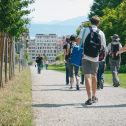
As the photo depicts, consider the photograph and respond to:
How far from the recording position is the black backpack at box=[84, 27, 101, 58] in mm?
6297

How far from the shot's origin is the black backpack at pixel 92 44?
6297mm

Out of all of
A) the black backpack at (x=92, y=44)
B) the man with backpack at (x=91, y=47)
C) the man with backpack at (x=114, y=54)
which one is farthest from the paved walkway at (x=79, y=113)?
the man with backpack at (x=114, y=54)

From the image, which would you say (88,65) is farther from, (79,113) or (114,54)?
(114,54)

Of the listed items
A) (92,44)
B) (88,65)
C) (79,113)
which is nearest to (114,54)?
(88,65)

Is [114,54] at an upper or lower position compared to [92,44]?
lower

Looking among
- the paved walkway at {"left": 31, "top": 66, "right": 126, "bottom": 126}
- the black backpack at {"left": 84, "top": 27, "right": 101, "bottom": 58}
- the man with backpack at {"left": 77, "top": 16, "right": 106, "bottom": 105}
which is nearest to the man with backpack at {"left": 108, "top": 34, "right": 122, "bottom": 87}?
the paved walkway at {"left": 31, "top": 66, "right": 126, "bottom": 126}

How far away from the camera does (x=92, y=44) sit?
629cm

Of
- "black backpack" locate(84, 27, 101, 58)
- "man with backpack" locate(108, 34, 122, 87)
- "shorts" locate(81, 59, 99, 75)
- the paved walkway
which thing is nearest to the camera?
the paved walkway

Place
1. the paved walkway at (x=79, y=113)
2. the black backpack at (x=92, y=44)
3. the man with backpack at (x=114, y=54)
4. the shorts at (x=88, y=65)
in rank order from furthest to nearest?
the man with backpack at (x=114, y=54)
the shorts at (x=88, y=65)
the black backpack at (x=92, y=44)
the paved walkway at (x=79, y=113)

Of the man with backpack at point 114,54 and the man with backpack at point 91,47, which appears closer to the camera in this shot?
the man with backpack at point 91,47

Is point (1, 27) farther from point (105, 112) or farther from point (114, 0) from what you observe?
point (114, 0)

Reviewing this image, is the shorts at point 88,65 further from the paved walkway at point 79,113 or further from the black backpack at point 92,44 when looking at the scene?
the paved walkway at point 79,113

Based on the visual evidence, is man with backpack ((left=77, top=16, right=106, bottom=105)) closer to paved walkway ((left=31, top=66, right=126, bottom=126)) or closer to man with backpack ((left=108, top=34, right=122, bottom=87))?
paved walkway ((left=31, top=66, right=126, bottom=126))

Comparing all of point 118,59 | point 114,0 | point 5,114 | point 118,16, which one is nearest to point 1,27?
Result: point 118,59
